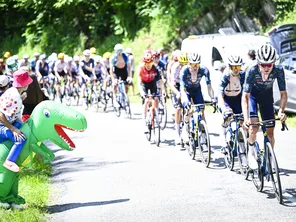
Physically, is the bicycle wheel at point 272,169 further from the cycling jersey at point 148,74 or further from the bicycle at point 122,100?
the bicycle at point 122,100

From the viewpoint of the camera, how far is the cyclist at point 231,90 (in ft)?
38.0

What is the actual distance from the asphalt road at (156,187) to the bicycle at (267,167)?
138mm

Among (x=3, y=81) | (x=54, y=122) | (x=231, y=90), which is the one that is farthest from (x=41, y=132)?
(x=231, y=90)

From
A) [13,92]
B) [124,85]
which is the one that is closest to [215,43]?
[124,85]

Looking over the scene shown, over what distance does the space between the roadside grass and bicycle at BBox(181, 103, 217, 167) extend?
2.51 metres

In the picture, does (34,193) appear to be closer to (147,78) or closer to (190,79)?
(190,79)

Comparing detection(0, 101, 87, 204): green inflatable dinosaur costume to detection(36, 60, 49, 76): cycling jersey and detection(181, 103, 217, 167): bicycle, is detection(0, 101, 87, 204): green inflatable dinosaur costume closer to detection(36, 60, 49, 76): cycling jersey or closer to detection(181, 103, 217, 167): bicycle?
detection(181, 103, 217, 167): bicycle

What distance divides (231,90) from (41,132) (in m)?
3.48

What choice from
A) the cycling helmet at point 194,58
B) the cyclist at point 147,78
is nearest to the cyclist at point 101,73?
→ the cyclist at point 147,78

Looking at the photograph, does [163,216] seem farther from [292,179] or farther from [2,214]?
[292,179]

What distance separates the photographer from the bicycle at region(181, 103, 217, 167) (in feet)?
41.6

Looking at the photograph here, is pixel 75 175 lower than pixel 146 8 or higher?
lower

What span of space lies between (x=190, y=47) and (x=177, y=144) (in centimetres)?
915

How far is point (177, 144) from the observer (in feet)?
50.5
